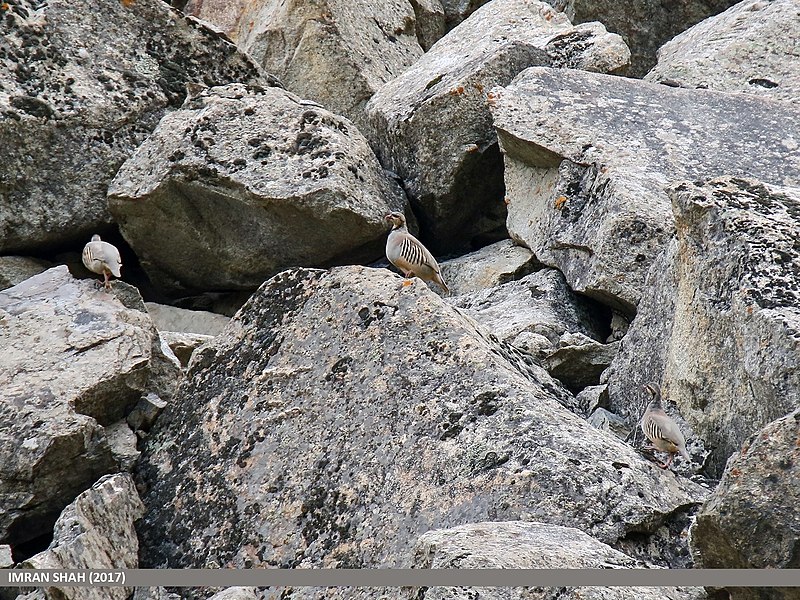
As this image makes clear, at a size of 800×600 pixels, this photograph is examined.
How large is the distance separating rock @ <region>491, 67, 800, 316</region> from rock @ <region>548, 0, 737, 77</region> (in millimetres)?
4298

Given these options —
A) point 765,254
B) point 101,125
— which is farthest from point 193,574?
point 101,125

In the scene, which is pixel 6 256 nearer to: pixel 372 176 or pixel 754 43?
pixel 372 176

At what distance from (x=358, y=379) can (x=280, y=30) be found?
924cm

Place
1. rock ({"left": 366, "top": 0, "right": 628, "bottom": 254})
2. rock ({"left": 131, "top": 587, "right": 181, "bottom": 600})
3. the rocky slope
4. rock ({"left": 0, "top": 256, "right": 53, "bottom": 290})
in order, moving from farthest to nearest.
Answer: rock ({"left": 366, "top": 0, "right": 628, "bottom": 254})
rock ({"left": 0, "top": 256, "right": 53, "bottom": 290})
rock ({"left": 131, "top": 587, "right": 181, "bottom": 600})
the rocky slope

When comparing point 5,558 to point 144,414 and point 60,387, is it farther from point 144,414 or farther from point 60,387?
point 144,414

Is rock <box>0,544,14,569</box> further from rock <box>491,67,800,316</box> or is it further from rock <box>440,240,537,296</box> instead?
rock <box>440,240,537,296</box>

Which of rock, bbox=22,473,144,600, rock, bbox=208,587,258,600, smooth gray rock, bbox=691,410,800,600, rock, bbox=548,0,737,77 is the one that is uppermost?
rock, bbox=548,0,737,77

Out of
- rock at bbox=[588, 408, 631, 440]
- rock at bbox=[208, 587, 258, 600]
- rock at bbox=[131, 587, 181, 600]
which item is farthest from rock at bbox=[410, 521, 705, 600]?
rock at bbox=[588, 408, 631, 440]

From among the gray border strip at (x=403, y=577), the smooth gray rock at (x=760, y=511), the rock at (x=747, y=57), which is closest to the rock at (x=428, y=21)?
the rock at (x=747, y=57)

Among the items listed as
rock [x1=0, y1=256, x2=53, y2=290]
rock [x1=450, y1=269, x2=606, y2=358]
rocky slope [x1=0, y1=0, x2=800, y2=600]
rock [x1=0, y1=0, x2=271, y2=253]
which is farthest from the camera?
rock [x1=0, y1=0, x2=271, y2=253]

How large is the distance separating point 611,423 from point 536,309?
2566 millimetres

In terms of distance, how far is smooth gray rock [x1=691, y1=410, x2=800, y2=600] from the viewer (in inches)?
283

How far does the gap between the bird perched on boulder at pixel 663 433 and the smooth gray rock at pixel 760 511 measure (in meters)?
1.85

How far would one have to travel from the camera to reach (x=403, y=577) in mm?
7438
